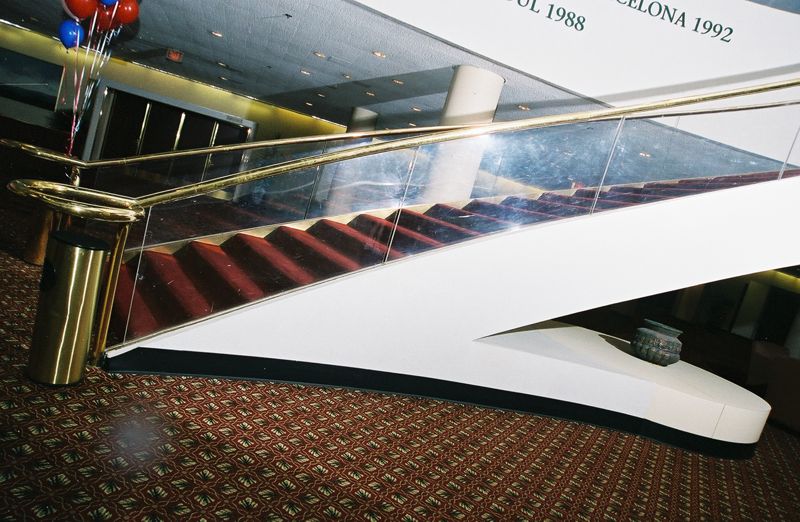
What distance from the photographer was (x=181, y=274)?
3.54 meters

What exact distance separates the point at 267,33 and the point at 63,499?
6283mm

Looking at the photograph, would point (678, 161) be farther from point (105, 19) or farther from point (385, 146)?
point (105, 19)

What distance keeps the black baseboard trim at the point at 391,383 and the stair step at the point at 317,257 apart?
0.64 metres

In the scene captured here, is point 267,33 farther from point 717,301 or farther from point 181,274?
point 717,301

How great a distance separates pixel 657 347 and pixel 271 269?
3.70m

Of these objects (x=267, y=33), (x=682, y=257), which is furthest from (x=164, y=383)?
(x=267, y=33)

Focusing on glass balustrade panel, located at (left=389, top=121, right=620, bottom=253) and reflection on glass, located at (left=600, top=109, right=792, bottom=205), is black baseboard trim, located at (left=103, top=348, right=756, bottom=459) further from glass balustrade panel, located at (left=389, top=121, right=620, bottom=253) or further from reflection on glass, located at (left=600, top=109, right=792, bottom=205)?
reflection on glass, located at (left=600, top=109, right=792, bottom=205)

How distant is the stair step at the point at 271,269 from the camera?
131 inches

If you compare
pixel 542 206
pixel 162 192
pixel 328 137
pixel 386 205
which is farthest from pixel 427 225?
pixel 162 192

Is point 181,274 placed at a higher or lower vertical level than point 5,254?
higher

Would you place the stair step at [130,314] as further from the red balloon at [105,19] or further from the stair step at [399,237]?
the red balloon at [105,19]

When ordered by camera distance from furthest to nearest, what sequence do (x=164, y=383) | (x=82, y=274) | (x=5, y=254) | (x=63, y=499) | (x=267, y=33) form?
1. (x=267, y=33)
2. (x=5, y=254)
3. (x=164, y=383)
4. (x=82, y=274)
5. (x=63, y=499)

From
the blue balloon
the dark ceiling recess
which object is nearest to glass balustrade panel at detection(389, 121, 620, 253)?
the dark ceiling recess

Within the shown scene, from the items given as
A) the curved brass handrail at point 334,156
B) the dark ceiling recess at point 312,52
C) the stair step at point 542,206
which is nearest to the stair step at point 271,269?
the curved brass handrail at point 334,156
